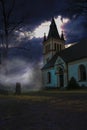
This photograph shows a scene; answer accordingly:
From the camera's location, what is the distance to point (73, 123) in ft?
23.4

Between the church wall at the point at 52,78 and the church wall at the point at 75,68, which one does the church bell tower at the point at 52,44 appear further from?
the church wall at the point at 75,68

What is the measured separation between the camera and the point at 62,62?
1946 inches

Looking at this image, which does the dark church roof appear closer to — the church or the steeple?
the church

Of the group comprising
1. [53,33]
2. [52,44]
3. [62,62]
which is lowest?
[62,62]

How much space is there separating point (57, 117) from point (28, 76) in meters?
79.2

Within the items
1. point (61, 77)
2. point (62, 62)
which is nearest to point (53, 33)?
point (61, 77)

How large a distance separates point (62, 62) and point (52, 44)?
15571 millimetres

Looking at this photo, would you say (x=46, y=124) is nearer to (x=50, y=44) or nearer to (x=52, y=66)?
(x=52, y=66)

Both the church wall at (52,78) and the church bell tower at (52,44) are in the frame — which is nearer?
the church wall at (52,78)

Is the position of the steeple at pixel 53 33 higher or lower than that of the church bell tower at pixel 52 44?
higher

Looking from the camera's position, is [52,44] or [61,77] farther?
[52,44]

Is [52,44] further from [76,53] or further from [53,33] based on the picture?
[76,53]

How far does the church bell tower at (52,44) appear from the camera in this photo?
210ft

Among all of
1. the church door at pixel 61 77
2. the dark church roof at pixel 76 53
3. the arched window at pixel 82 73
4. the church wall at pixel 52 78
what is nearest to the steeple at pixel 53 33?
the church wall at pixel 52 78
